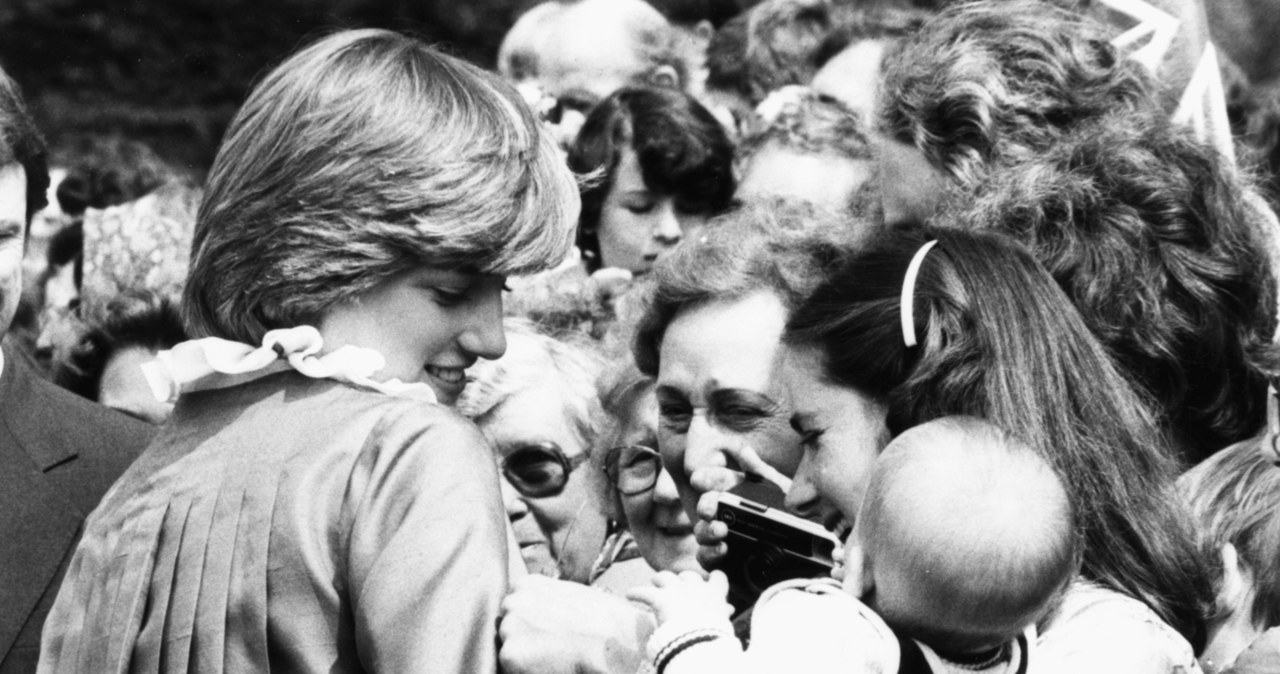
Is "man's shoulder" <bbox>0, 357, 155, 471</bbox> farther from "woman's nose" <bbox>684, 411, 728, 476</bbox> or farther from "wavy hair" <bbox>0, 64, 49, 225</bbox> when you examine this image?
"woman's nose" <bbox>684, 411, 728, 476</bbox>

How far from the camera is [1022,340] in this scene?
2502 mm

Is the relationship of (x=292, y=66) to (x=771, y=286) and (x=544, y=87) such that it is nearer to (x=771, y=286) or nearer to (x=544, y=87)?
(x=771, y=286)

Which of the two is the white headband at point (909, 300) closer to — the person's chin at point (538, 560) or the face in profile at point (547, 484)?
the face in profile at point (547, 484)

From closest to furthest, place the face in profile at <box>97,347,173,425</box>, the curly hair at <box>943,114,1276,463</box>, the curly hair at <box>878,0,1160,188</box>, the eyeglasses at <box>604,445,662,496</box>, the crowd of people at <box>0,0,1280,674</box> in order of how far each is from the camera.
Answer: the crowd of people at <box>0,0,1280,674</box> → the curly hair at <box>943,114,1276,463</box> → the curly hair at <box>878,0,1160,188</box> → the eyeglasses at <box>604,445,662,496</box> → the face in profile at <box>97,347,173,425</box>

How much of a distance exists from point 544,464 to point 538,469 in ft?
0.06

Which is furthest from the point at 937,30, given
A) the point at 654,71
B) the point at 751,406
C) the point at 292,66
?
the point at 654,71

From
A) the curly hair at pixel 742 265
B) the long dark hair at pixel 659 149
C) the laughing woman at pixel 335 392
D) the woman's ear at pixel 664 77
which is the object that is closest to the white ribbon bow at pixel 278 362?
the laughing woman at pixel 335 392

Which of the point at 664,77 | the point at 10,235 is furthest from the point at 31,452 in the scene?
the point at 664,77

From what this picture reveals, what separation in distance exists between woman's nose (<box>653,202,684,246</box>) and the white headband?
91.3 inches

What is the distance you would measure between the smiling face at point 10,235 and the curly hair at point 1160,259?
1790 mm

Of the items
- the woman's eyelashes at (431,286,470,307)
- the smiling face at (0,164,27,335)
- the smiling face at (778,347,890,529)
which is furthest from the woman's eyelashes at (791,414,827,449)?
the smiling face at (0,164,27,335)

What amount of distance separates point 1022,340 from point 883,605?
472 millimetres

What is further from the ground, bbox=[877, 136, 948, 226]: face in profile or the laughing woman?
the laughing woman

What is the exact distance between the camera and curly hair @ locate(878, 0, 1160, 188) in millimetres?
3354
